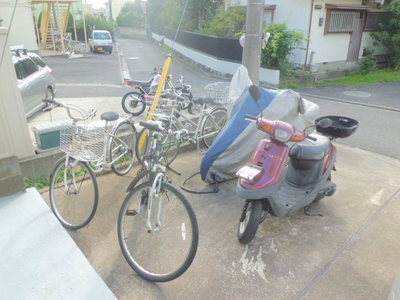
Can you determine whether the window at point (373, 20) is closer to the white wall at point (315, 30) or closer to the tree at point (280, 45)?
the white wall at point (315, 30)

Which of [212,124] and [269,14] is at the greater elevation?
[269,14]

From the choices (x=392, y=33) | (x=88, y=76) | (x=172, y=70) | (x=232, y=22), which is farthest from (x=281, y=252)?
(x=172, y=70)

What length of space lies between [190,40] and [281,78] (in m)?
9.49

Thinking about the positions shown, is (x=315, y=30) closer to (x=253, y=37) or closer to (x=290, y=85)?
(x=290, y=85)

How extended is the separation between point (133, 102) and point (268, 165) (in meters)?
5.62

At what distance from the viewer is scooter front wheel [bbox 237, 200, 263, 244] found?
2869 mm

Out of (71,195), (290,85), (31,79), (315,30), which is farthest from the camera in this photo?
(315,30)

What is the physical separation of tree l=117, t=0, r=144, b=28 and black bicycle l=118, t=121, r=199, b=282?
46.0 meters

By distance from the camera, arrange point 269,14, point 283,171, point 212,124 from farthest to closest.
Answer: point 269,14, point 212,124, point 283,171

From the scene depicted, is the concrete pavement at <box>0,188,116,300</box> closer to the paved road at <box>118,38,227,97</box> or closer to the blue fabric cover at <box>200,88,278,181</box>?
the blue fabric cover at <box>200,88,278,181</box>

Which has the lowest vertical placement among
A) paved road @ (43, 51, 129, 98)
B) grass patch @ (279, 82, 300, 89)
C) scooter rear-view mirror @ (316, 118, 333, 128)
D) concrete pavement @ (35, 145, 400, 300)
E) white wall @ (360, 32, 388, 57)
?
paved road @ (43, 51, 129, 98)

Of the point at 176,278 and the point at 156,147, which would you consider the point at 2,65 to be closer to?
the point at 156,147

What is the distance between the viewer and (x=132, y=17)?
4556cm

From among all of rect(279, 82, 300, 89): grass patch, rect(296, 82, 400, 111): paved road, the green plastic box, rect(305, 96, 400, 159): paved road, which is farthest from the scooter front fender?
rect(279, 82, 300, 89): grass patch
